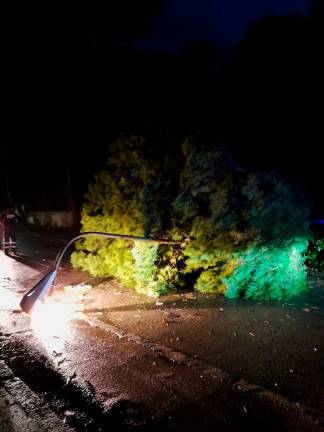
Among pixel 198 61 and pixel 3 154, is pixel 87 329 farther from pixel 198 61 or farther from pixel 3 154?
pixel 3 154

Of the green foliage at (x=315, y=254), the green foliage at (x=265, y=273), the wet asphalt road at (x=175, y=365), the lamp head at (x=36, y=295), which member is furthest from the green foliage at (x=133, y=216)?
the green foliage at (x=315, y=254)

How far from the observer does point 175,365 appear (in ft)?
16.2

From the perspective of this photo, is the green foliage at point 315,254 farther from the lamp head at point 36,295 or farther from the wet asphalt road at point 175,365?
the lamp head at point 36,295

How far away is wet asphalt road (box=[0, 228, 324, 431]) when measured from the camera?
151 inches

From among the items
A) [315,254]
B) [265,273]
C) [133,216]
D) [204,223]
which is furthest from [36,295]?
[315,254]

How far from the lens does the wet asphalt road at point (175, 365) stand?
3.83 m

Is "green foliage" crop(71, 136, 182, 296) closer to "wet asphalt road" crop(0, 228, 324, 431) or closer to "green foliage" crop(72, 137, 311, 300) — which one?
"green foliage" crop(72, 137, 311, 300)

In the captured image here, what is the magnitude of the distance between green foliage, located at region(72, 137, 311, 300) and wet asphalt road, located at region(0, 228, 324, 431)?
0.66 m

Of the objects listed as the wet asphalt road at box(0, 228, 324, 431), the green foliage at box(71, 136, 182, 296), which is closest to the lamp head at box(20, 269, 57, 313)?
the wet asphalt road at box(0, 228, 324, 431)

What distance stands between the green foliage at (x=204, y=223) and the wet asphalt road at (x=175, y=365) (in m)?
0.66

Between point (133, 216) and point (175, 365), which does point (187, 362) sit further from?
point (133, 216)

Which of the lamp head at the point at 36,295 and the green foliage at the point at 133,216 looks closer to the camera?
the lamp head at the point at 36,295

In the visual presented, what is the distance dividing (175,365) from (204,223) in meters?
3.79

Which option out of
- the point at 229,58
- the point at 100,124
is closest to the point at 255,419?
the point at 229,58
